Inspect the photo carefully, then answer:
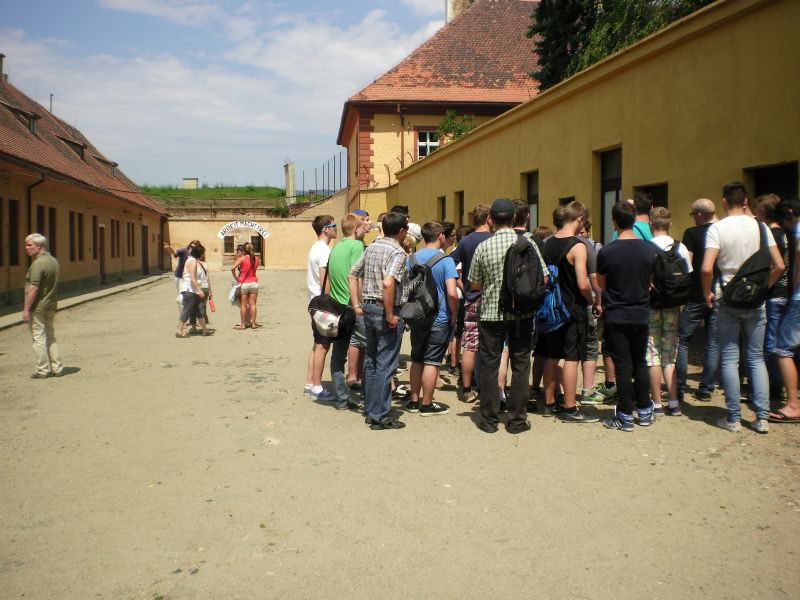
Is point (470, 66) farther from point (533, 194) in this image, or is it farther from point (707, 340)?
point (707, 340)

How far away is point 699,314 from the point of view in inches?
284

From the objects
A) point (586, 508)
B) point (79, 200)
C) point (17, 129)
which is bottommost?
point (586, 508)

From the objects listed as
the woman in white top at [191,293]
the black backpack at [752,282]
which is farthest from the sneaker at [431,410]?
the woman in white top at [191,293]

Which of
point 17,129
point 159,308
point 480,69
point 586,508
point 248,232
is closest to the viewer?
point 586,508

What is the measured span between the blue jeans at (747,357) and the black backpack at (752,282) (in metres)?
0.09

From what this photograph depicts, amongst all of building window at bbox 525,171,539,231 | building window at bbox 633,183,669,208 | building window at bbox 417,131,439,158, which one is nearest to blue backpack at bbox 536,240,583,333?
building window at bbox 633,183,669,208

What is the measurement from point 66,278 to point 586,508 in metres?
25.4

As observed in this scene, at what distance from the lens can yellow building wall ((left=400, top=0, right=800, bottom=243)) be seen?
793 cm

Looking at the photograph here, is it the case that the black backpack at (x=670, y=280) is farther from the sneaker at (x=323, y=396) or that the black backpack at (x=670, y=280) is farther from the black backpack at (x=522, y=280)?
the sneaker at (x=323, y=396)

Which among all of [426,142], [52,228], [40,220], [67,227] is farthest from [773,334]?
[426,142]

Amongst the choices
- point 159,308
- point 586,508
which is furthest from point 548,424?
point 159,308

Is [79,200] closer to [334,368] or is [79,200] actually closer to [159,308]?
[159,308]

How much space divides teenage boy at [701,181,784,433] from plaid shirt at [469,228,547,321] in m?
1.45

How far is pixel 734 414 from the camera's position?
6113mm
